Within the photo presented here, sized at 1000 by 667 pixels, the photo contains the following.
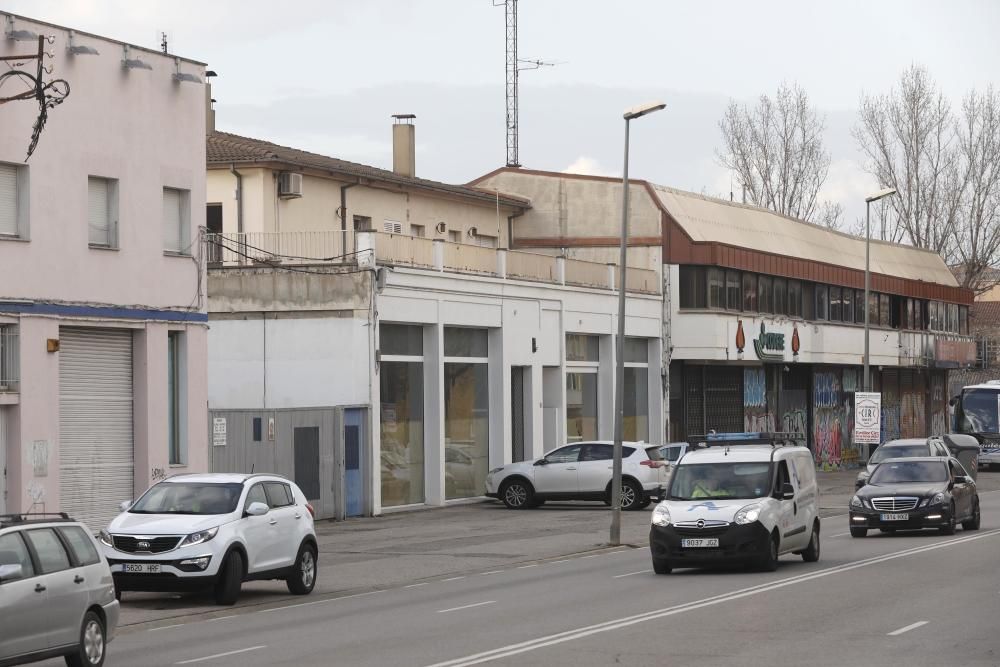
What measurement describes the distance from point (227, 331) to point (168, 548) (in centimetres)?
1821

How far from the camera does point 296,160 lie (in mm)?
40531

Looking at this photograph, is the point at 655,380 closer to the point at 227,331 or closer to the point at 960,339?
the point at 227,331

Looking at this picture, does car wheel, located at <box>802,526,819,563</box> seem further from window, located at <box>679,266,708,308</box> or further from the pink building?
window, located at <box>679,266,708,308</box>

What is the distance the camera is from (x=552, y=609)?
→ 18422 mm

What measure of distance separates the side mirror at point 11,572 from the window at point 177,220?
17.3 m

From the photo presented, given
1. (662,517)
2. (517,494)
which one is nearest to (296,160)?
(517,494)

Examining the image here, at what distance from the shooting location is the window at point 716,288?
52.8m

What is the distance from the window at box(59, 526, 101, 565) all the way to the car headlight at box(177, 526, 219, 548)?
5096 millimetres

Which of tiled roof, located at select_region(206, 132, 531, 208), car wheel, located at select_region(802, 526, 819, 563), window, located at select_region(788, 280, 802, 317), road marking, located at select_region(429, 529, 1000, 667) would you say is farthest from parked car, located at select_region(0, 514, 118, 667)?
window, located at select_region(788, 280, 802, 317)

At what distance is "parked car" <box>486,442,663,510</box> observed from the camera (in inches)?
1497

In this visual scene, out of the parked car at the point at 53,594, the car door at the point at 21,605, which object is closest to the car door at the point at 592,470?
the parked car at the point at 53,594

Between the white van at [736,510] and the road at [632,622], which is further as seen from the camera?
the white van at [736,510]

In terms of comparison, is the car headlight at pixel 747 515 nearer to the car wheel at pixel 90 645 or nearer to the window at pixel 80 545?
the window at pixel 80 545

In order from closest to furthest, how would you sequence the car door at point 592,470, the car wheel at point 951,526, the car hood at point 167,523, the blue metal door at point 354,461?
the car hood at point 167,523 < the car wheel at point 951,526 < the blue metal door at point 354,461 < the car door at point 592,470
